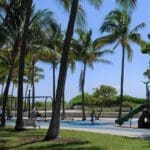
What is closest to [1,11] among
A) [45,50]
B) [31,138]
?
[45,50]

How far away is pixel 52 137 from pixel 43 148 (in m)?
3.09

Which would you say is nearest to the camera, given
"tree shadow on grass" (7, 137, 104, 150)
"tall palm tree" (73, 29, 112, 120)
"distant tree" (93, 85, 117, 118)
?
"tree shadow on grass" (7, 137, 104, 150)

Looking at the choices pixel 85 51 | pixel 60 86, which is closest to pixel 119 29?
pixel 85 51

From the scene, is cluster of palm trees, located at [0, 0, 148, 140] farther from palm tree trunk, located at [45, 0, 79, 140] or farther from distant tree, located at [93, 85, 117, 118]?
distant tree, located at [93, 85, 117, 118]

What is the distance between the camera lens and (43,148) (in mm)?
19609

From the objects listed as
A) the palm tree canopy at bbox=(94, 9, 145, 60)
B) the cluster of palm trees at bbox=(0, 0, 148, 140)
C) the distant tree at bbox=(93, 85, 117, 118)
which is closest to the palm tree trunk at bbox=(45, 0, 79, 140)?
the cluster of palm trees at bbox=(0, 0, 148, 140)

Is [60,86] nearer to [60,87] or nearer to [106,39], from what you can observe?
[60,87]

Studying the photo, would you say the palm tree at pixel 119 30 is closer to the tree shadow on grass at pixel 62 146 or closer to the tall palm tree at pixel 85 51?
the tall palm tree at pixel 85 51

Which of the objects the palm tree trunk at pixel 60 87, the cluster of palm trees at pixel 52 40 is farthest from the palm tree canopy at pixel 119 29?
the palm tree trunk at pixel 60 87

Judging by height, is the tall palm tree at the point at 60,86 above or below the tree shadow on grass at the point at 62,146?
above

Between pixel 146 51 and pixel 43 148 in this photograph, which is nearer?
pixel 43 148

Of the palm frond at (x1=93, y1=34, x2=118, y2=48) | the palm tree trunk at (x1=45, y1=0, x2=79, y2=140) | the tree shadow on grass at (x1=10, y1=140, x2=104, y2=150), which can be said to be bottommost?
the tree shadow on grass at (x1=10, y1=140, x2=104, y2=150)

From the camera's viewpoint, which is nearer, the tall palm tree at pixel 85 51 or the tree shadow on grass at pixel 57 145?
the tree shadow on grass at pixel 57 145

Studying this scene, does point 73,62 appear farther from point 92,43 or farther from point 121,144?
point 121,144
